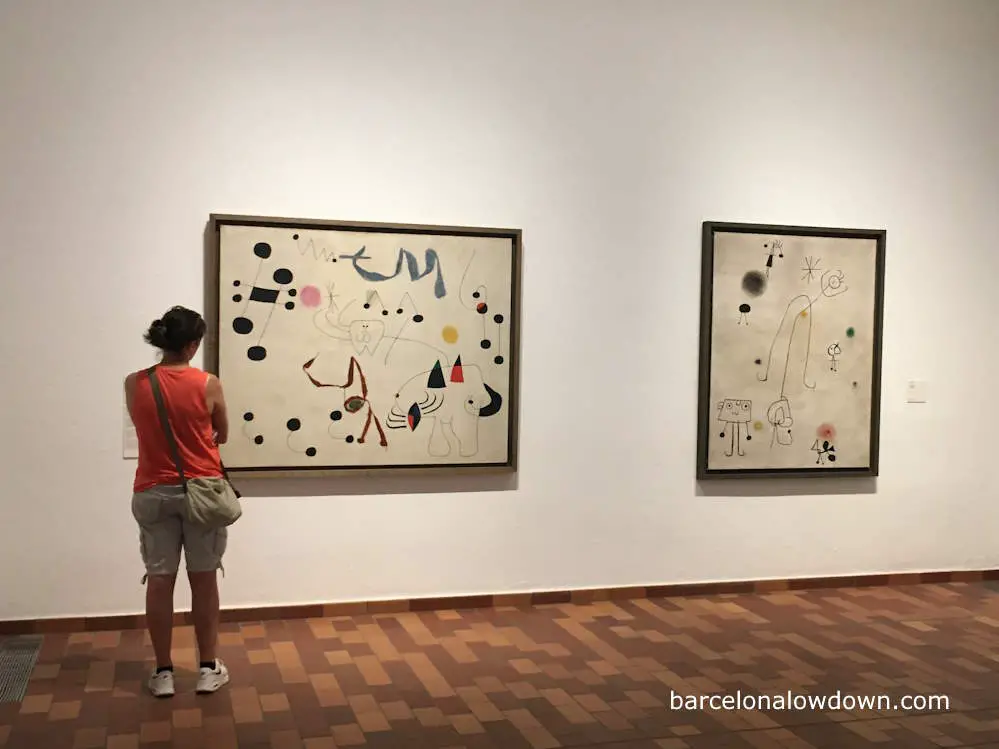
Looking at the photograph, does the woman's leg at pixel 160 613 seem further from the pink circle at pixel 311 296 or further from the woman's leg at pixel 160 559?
the pink circle at pixel 311 296

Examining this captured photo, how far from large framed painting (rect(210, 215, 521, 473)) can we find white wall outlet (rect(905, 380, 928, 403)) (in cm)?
235

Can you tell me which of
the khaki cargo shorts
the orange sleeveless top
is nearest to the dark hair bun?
the orange sleeveless top

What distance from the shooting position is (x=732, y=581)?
613 centimetres

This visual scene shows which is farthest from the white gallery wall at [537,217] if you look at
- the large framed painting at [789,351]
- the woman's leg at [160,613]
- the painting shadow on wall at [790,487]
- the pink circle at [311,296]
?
the woman's leg at [160,613]

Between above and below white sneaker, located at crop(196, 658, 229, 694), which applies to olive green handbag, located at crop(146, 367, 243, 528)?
above

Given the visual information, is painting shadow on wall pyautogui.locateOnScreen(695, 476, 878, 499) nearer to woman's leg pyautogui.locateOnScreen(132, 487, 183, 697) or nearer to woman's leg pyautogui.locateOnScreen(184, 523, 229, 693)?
woman's leg pyautogui.locateOnScreen(184, 523, 229, 693)

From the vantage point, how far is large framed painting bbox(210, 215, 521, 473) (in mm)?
5297

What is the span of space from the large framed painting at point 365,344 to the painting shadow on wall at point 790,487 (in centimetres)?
118

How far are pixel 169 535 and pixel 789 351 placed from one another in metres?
3.47

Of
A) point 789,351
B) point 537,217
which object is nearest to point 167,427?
point 537,217

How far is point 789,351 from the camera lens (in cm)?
613

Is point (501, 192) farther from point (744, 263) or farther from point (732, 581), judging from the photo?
point (732, 581)

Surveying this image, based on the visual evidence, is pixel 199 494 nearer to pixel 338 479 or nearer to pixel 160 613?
pixel 160 613

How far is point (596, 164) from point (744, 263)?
38.5 inches
